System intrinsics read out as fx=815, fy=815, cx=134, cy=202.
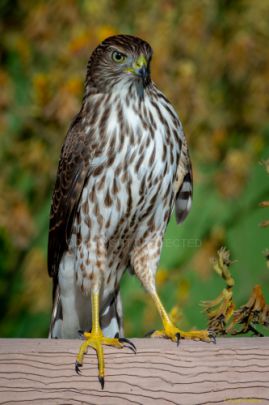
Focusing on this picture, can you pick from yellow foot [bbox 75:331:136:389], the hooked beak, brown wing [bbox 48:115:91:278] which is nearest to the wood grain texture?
yellow foot [bbox 75:331:136:389]

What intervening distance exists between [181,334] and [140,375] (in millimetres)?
468

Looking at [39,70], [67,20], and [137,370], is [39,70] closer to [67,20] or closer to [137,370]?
[67,20]

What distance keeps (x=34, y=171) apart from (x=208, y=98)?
0.99 metres

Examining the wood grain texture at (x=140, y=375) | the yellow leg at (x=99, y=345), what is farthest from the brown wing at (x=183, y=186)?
the wood grain texture at (x=140, y=375)

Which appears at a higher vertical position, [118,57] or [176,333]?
[118,57]

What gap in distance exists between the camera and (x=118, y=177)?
248 centimetres

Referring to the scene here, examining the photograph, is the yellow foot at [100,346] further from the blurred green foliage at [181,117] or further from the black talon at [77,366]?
the blurred green foliage at [181,117]

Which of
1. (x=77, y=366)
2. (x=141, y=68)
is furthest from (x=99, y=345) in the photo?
(x=141, y=68)

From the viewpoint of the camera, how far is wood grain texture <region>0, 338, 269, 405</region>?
186cm

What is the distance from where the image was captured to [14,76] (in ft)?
13.6

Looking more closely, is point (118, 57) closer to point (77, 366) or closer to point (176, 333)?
point (176, 333)

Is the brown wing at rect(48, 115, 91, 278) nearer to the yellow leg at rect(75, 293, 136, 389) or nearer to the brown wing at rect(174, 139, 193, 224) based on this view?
the brown wing at rect(174, 139, 193, 224)

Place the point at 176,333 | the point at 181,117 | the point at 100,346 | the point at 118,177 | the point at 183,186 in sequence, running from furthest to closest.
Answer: the point at 181,117 < the point at 183,186 < the point at 118,177 < the point at 176,333 < the point at 100,346

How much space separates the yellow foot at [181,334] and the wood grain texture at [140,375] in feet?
0.40
